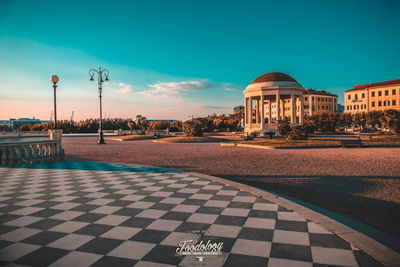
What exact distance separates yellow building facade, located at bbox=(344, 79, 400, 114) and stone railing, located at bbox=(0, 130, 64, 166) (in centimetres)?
9211

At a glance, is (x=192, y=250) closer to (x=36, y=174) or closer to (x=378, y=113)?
(x=36, y=174)

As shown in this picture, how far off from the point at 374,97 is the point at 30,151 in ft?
324

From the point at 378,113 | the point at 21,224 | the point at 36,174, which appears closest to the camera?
the point at 21,224

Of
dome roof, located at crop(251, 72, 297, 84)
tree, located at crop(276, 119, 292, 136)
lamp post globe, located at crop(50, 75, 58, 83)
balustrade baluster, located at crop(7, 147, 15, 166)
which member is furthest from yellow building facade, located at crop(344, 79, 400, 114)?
balustrade baluster, located at crop(7, 147, 15, 166)

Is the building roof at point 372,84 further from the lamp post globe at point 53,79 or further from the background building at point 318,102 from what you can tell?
the lamp post globe at point 53,79

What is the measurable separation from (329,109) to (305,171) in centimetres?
11200

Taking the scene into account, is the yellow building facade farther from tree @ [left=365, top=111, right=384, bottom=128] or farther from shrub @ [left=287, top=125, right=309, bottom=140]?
shrub @ [left=287, top=125, right=309, bottom=140]

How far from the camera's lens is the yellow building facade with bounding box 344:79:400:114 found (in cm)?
7869

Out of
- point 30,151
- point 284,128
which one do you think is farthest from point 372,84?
point 30,151

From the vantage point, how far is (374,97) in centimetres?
8425

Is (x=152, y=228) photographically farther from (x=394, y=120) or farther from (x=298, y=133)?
(x=394, y=120)

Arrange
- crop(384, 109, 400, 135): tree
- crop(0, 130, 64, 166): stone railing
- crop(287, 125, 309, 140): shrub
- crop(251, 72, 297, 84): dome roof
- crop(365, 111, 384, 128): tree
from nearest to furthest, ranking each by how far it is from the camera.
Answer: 1. crop(0, 130, 64, 166): stone railing
2. crop(287, 125, 309, 140): shrub
3. crop(384, 109, 400, 135): tree
4. crop(251, 72, 297, 84): dome roof
5. crop(365, 111, 384, 128): tree

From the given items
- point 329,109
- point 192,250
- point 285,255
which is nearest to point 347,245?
point 285,255

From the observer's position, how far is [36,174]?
9977mm
